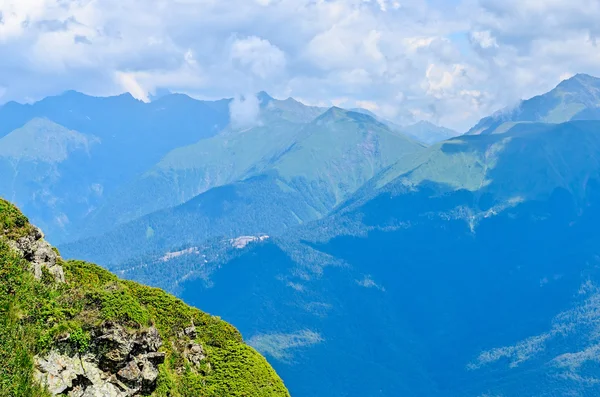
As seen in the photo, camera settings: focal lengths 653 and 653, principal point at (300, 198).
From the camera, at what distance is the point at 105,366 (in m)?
35.5

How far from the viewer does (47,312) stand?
3638cm

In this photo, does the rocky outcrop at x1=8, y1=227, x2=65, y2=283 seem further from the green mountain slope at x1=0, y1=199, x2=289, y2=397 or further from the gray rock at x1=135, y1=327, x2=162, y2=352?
the gray rock at x1=135, y1=327, x2=162, y2=352

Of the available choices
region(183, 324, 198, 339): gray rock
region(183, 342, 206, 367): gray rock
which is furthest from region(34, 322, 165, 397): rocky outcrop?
region(183, 324, 198, 339): gray rock

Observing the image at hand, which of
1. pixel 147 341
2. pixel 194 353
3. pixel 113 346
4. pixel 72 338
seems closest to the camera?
pixel 72 338

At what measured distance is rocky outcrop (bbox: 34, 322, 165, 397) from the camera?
3378 centimetres

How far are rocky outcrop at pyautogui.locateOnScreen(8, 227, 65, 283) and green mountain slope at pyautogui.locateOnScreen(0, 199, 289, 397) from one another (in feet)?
0.21

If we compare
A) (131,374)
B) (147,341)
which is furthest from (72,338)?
(147,341)

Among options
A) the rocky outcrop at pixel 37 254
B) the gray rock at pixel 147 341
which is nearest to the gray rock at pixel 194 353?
the gray rock at pixel 147 341

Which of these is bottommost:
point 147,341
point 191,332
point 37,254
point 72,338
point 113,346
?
point 72,338

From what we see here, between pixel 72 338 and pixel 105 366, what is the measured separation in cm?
236

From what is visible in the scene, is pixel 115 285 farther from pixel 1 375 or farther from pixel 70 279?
pixel 1 375

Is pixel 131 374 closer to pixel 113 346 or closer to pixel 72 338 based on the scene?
pixel 113 346

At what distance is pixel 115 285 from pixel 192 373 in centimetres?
943

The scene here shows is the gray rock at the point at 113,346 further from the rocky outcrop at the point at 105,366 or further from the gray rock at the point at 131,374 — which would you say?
the gray rock at the point at 131,374
